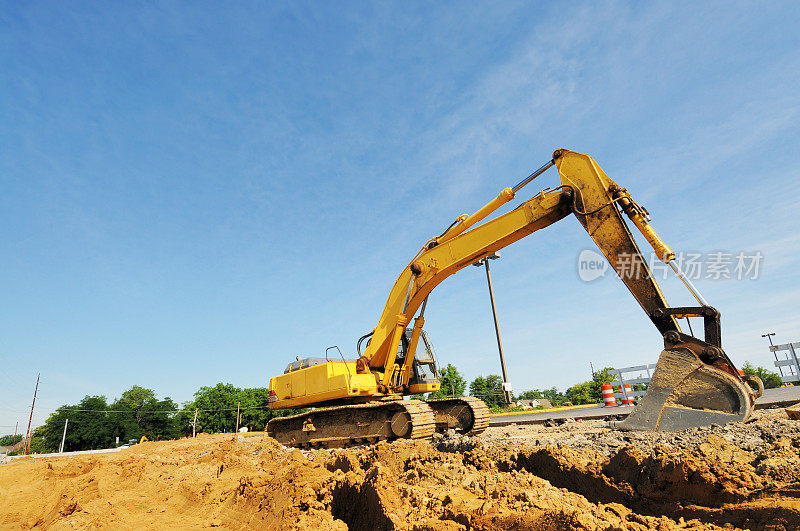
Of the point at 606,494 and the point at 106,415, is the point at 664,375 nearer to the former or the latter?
the point at 606,494

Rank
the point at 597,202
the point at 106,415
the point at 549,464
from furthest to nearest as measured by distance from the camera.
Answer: the point at 106,415 → the point at 597,202 → the point at 549,464

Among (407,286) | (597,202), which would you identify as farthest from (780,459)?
(407,286)

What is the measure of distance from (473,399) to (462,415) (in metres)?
Result: 0.50

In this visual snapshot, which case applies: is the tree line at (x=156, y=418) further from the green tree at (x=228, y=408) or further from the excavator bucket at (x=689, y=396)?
the excavator bucket at (x=689, y=396)

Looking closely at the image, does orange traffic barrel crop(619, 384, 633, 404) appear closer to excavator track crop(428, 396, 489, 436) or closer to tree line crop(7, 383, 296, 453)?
excavator track crop(428, 396, 489, 436)

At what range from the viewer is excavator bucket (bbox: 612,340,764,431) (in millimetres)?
5789

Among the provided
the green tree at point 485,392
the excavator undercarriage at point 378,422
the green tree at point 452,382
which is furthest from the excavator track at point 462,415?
the green tree at point 485,392

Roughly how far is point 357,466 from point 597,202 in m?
6.03

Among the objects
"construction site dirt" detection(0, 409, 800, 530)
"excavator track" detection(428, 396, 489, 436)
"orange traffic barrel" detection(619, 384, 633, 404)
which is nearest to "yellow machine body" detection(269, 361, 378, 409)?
"excavator track" detection(428, 396, 489, 436)

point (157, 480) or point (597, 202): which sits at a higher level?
point (597, 202)

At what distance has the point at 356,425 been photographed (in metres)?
10.1

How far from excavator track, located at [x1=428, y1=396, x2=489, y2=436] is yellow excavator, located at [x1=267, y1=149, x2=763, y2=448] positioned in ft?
0.08

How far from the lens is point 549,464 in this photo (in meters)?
4.80

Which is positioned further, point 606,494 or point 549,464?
point 549,464
